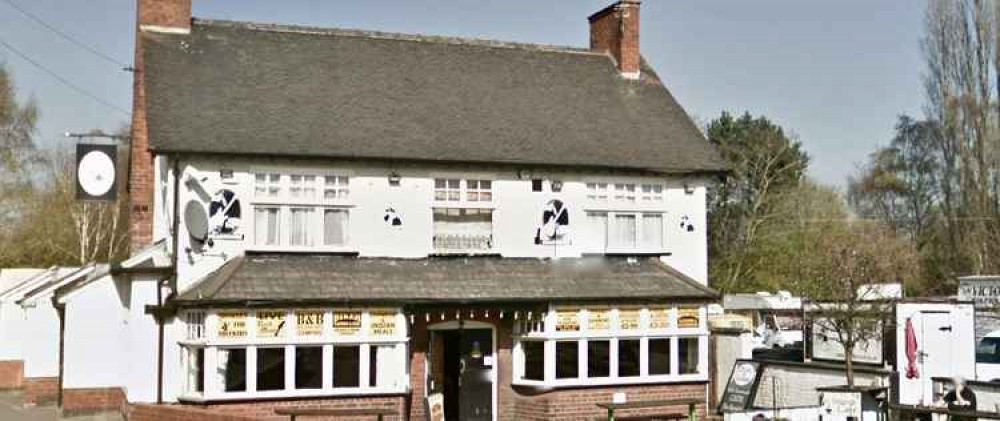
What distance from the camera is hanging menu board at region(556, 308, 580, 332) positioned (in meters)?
21.8

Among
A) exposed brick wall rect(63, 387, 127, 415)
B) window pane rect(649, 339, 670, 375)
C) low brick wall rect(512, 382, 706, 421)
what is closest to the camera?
exposed brick wall rect(63, 387, 127, 415)

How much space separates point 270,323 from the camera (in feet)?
64.4

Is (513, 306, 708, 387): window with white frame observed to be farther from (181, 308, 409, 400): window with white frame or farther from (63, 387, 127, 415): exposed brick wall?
(63, 387, 127, 415): exposed brick wall

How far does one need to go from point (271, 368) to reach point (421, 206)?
4.44m

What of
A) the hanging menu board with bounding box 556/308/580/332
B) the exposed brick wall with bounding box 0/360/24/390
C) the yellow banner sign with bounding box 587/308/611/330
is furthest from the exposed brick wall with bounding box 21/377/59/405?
the yellow banner sign with bounding box 587/308/611/330

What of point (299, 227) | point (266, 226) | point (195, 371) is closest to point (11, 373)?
point (195, 371)

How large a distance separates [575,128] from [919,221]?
42.1 metres

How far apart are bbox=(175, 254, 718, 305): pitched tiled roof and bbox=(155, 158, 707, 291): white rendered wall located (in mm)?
303

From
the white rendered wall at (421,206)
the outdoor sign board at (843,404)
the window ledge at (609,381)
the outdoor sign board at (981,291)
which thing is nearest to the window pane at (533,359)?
the window ledge at (609,381)

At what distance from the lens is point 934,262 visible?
167 ft

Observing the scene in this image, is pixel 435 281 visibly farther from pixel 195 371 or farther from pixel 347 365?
pixel 195 371

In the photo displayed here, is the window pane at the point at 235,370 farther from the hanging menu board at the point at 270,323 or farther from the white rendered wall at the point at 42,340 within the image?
the white rendered wall at the point at 42,340

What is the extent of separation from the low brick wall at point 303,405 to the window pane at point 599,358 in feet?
12.1

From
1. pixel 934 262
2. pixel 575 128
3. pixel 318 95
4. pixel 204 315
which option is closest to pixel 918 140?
pixel 934 262
